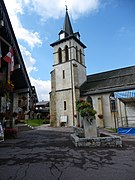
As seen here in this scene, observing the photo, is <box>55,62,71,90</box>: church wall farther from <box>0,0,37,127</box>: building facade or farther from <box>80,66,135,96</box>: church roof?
<box>0,0,37,127</box>: building facade

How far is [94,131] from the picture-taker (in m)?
9.07

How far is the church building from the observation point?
2112cm

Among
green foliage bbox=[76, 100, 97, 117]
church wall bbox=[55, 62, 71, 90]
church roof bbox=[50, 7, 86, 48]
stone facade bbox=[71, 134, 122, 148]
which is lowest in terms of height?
stone facade bbox=[71, 134, 122, 148]

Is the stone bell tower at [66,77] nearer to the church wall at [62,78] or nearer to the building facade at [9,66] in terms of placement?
the church wall at [62,78]

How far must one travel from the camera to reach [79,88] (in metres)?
26.3

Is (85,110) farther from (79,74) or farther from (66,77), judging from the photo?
(79,74)

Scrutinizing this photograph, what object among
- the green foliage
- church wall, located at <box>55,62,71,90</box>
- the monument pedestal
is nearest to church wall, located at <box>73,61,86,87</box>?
church wall, located at <box>55,62,71,90</box>

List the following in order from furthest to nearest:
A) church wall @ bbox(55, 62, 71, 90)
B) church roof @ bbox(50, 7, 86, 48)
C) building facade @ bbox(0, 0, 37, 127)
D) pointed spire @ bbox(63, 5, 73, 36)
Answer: pointed spire @ bbox(63, 5, 73, 36), church roof @ bbox(50, 7, 86, 48), church wall @ bbox(55, 62, 71, 90), building facade @ bbox(0, 0, 37, 127)

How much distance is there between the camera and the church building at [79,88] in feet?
69.3

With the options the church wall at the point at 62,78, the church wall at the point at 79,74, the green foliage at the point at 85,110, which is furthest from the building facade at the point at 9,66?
the church wall at the point at 79,74

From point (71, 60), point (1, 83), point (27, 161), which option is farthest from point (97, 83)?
point (27, 161)

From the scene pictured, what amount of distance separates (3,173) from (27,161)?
1238 millimetres

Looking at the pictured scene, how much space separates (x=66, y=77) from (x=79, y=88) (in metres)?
3.22

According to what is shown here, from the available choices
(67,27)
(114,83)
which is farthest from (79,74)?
(67,27)
